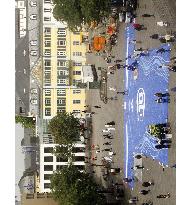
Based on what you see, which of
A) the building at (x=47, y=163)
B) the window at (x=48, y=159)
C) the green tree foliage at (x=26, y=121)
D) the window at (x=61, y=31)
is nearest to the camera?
the window at (x=61, y=31)

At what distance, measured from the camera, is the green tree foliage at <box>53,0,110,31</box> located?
109 feet

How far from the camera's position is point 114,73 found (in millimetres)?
36438

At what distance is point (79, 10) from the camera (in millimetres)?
34438

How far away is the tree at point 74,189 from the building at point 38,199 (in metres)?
4.00

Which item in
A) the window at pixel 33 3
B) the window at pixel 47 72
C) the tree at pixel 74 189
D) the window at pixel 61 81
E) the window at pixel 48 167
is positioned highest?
the window at pixel 33 3

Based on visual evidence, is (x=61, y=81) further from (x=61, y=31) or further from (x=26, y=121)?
(x=26, y=121)

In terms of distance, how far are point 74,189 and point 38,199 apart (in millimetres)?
7496

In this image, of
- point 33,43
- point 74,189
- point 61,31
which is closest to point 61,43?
point 61,31

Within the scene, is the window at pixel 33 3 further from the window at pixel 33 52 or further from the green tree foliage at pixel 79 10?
the green tree foliage at pixel 79 10

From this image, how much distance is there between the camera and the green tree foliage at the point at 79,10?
33.4m

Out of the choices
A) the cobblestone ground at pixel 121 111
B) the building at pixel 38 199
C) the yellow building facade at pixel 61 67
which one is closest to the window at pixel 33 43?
the yellow building facade at pixel 61 67

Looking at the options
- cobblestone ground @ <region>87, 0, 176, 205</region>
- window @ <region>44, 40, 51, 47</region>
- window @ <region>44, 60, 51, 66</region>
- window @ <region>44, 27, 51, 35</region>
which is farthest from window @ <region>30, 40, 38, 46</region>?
cobblestone ground @ <region>87, 0, 176, 205</region>
